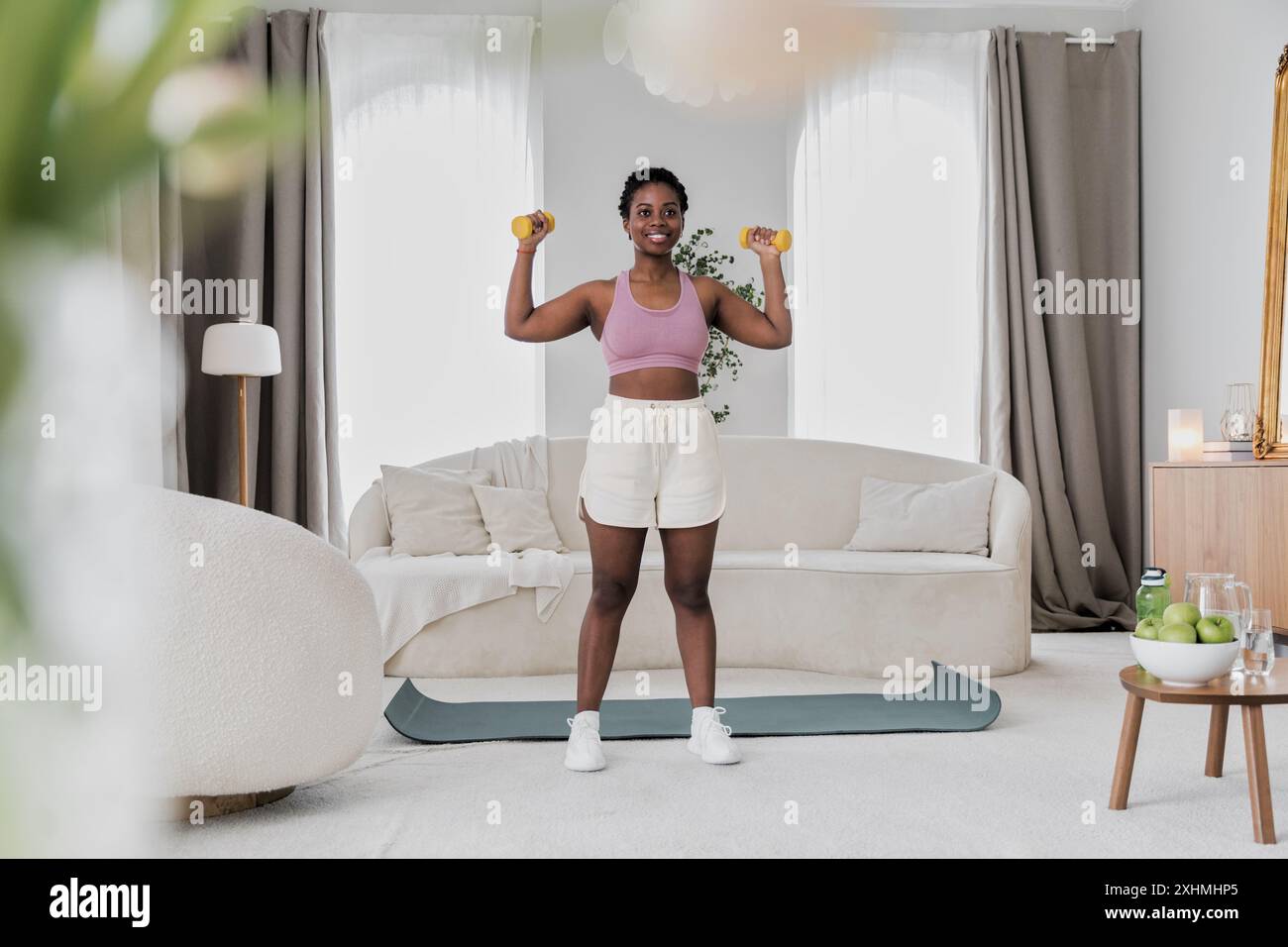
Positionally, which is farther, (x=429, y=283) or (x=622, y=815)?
(x=429, y=283)

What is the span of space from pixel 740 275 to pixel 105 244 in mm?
5264

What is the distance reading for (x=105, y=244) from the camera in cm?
23

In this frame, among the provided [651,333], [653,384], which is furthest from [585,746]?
[651,333]

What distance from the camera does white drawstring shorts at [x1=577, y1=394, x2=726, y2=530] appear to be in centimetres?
254

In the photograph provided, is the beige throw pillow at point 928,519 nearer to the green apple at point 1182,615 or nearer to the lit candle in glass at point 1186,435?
the lit candle in glass at point 1186,435

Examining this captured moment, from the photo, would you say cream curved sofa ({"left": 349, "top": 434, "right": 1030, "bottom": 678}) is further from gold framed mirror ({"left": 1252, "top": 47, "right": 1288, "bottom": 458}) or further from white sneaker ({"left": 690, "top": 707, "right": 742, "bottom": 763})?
white sneaker ({"left": 690, "top": 707, "right": 742, "bottom": 763})

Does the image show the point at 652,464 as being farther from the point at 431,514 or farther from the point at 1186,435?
the point at 1186,435

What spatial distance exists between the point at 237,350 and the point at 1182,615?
354 cm

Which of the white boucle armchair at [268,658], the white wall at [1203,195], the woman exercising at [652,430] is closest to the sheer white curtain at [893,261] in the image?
the white wall at [1203,195]

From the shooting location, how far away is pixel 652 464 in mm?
2559

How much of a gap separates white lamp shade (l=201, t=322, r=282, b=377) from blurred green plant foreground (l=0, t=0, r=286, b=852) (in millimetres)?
4407

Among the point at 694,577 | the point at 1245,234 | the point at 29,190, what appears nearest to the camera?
the point at 29,190
